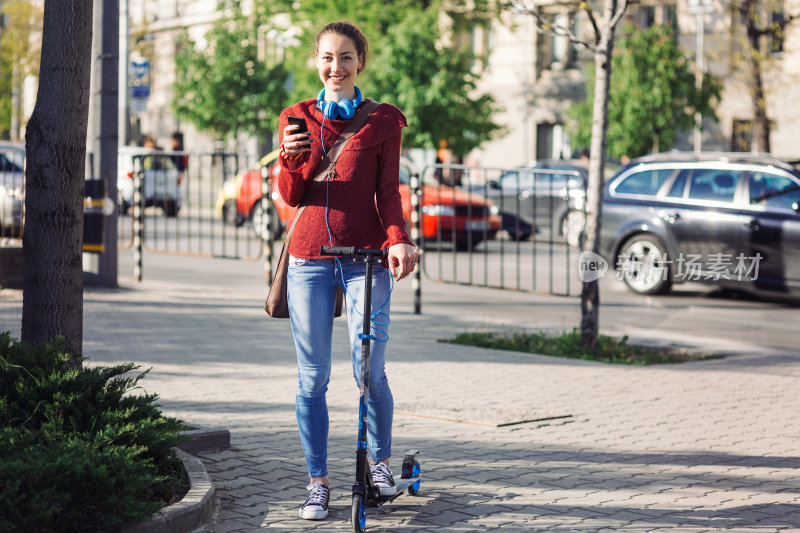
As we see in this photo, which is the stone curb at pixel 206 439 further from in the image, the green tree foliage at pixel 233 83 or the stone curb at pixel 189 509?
the green tree foliage at pixel 233 83

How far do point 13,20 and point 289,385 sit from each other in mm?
36329

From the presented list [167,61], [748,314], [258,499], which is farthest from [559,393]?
[167,61]

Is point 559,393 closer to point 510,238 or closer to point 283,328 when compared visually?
point 283,328

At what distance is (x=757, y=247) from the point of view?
14031 mm

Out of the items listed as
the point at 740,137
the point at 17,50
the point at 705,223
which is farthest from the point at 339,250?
the point at 740,137

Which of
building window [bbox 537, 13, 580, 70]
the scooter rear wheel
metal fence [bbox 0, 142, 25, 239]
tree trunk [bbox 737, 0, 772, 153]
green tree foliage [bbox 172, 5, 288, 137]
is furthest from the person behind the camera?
building window [bbox 537, 13, 580, 70]

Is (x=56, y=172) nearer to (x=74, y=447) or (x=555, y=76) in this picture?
(x=74, y=447)

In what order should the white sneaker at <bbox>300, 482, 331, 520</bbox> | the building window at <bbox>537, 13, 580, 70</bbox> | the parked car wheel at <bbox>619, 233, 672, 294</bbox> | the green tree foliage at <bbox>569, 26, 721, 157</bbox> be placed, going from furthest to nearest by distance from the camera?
the building window at <bbox>537, 13, 580, 70</bbox>
the green tree foliage at <bbox>569, 26, 721, 157</bbox>
the parked car wheel at <bbox>619, 233, 672, 294</bbox>
the white sneaker at <bbox>300, 482, 331, 520</bbox>

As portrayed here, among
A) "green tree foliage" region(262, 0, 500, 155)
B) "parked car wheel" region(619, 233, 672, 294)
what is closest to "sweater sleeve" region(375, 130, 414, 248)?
"parked car wheel" region(619, 233, 672, 294)

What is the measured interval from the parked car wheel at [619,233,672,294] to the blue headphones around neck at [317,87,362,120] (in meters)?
10.5

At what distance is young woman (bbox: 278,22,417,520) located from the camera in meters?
5.00

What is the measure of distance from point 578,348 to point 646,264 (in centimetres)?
539

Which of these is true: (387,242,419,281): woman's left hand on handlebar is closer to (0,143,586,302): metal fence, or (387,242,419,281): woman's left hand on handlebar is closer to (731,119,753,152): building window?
(0,143,586,302): metal fence

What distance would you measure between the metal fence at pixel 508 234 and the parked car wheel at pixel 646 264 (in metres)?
0.69
